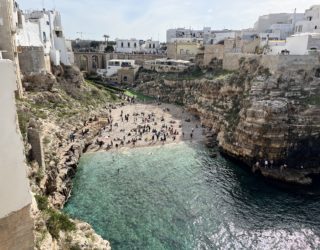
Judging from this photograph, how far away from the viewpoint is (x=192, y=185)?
94.8ft

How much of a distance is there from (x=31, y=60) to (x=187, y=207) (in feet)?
83.8

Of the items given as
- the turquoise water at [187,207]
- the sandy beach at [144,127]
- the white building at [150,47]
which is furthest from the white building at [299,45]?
the white building at [150,47]

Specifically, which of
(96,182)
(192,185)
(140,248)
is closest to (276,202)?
(192,185)

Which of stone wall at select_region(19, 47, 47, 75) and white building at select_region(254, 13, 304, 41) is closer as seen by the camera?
stone wall at select_region(19, 47, 47, 75)

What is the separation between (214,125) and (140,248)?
26706mm

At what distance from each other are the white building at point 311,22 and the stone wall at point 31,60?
45.2m

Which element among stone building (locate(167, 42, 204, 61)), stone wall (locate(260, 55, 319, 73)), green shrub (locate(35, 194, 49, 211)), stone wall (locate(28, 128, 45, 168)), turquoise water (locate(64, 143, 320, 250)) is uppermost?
stone building (locate(167, 42, 204, 61))

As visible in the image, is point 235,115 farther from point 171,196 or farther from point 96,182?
point 96,182

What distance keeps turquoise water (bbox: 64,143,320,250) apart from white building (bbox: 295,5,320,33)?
36.6 m

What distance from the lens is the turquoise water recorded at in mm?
21344

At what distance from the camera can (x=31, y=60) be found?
37.0 metres

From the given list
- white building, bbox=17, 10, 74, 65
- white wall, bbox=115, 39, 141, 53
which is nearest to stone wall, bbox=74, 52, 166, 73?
white wall, bbox=115, 39, 141, 53

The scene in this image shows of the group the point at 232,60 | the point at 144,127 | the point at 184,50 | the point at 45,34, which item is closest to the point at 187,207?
the point at 144,127

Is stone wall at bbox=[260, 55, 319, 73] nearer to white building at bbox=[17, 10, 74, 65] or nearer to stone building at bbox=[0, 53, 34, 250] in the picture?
white building at bbox=[17, 10, 74, 65]
